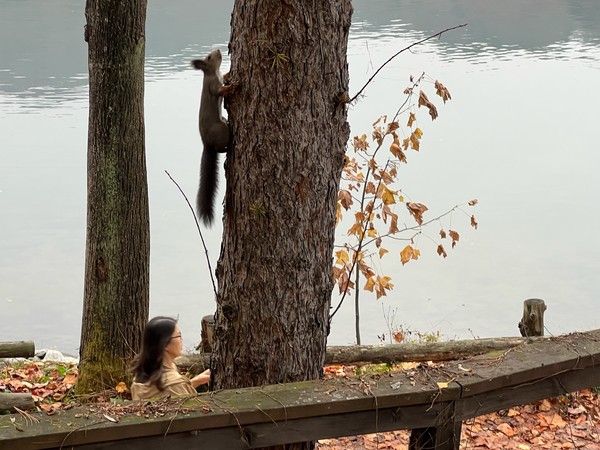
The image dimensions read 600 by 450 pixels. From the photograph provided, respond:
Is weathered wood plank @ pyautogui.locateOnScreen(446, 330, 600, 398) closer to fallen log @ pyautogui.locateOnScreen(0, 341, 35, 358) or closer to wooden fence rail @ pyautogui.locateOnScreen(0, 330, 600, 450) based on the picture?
wooden fence rail @ pyautogui.locateOnScreen(0, 330, 600, 450)

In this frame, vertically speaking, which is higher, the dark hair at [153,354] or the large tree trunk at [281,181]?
the large tree trunk at [281,181]

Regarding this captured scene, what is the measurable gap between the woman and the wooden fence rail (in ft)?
4.51

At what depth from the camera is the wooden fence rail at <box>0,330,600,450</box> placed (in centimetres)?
249

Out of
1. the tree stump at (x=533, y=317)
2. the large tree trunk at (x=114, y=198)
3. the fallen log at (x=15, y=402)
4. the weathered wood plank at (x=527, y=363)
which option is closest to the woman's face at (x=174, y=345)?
the fallen log at (x=15, y=402)

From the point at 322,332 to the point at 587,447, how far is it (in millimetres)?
2282

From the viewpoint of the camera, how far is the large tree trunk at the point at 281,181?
3008 mm

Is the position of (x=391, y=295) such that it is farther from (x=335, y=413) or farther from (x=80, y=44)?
(x=80, y=44)

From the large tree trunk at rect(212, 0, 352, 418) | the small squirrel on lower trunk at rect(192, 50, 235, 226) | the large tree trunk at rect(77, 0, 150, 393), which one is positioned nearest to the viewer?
the large tree trunk at rect(212, 0, 352, 418)

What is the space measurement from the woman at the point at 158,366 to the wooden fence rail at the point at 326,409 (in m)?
1.38

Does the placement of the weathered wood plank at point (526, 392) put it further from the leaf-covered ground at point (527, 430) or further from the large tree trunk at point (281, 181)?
the leaf-covered ground at point (527, 430)

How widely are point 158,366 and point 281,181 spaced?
144 centimetres

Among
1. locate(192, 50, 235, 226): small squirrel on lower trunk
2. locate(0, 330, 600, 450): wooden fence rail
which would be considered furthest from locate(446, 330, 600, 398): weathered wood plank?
locate(192, 50, 235, 226): small squirrel on lower trunk

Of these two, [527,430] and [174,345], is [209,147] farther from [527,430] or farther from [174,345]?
[527,430]

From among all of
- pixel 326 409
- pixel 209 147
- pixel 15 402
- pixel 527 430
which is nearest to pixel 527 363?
pixel 326 409
